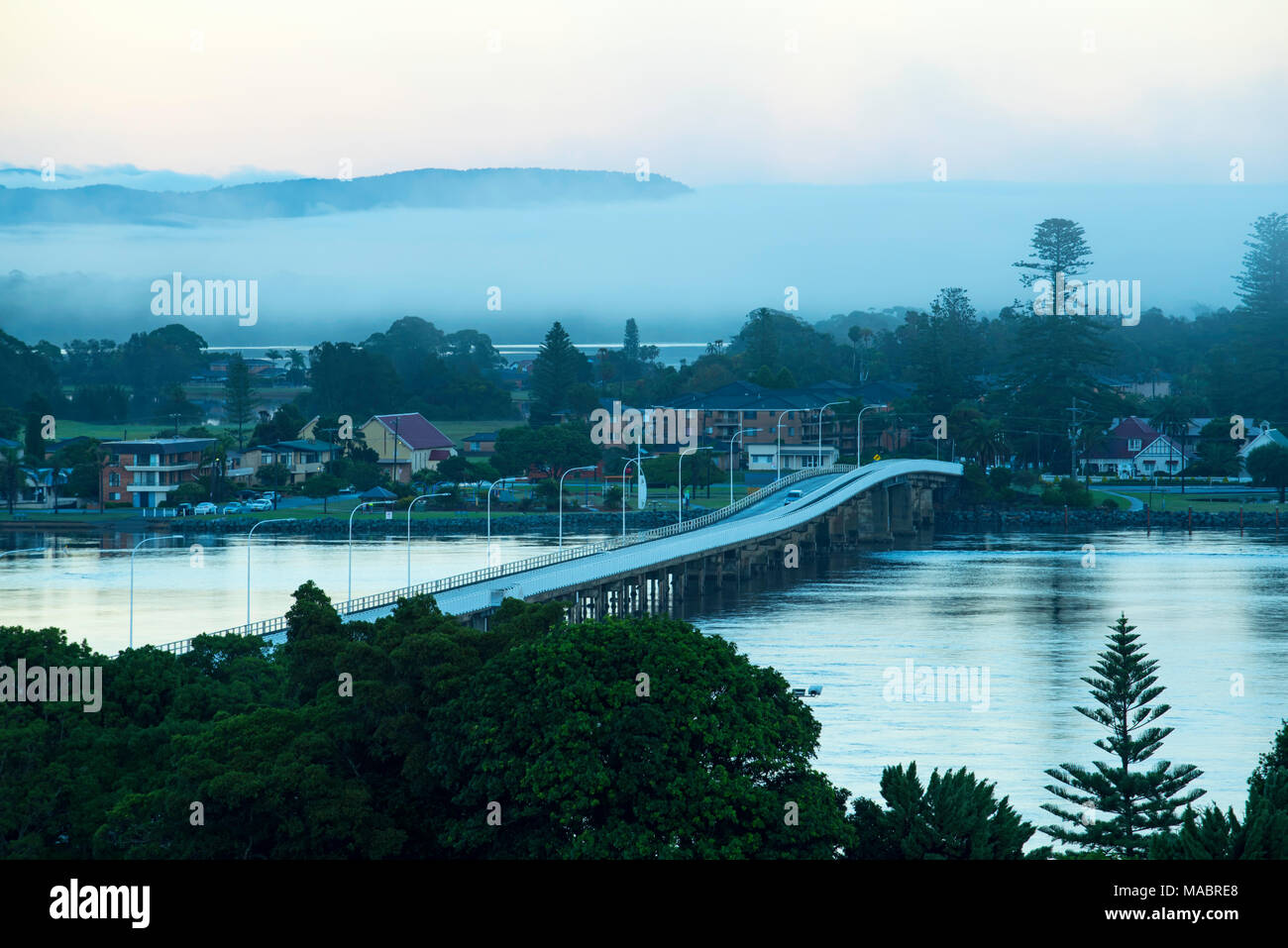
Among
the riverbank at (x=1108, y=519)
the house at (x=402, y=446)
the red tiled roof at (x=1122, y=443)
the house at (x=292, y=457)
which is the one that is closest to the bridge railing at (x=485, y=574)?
the riverbank at (x=1108, y=519)

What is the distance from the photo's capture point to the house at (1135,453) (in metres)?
144

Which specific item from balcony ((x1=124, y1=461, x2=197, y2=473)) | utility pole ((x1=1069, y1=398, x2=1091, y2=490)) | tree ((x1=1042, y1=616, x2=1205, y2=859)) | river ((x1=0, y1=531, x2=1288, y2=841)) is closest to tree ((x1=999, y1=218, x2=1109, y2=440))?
utility pole ((x1=1069, y1=398, x2=1091, y2=490))

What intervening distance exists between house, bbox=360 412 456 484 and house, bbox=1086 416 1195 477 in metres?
56.6

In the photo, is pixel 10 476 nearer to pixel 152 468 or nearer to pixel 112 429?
pixel 152 468

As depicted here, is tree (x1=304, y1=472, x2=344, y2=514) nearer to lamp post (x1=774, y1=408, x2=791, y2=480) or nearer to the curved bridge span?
lamp post (x1=774, y1=408, x2=791, y2=480)

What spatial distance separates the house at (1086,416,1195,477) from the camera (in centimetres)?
14375

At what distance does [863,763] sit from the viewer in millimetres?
41688

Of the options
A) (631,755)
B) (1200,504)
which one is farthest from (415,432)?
(631,755)

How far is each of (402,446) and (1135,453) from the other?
6392cm

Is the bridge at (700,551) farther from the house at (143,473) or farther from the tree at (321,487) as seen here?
the house at (143,473)

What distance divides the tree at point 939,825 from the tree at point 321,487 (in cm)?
10189
